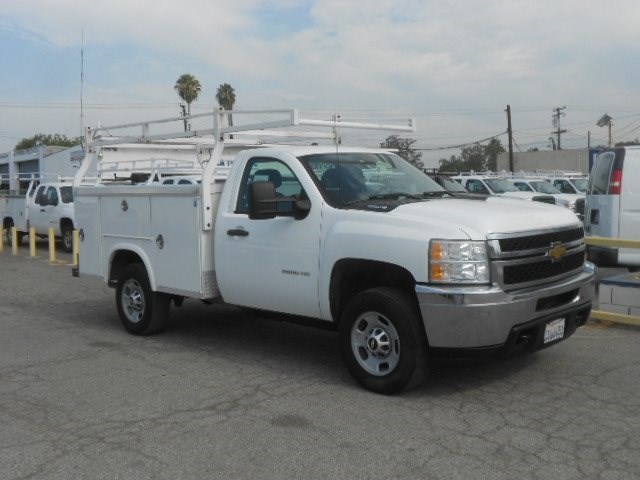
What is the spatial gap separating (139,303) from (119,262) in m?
0.64

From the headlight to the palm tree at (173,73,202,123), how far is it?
49.9m

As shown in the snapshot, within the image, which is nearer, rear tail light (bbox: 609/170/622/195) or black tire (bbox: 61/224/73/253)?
rear tail light (bbox: 609/170/622/195)

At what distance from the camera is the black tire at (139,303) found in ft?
25.6

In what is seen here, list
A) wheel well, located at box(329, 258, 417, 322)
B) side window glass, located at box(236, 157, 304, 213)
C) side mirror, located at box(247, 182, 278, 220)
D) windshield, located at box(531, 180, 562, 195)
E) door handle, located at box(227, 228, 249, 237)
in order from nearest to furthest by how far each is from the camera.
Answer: wheel well, located at box(329, 258, 417, 322)
side mirror, located at box(247, 182, 278, 220)
side window glass, located at box(236, 157, 304, 213)
door handle, located at box(227, 228, 249, 237)
windshield, located at box(531, 180, 562, 195)

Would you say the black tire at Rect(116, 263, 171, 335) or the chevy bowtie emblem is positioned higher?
the chevy bowtie emblem

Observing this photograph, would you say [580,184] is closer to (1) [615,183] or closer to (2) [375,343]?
(1) [615,183]

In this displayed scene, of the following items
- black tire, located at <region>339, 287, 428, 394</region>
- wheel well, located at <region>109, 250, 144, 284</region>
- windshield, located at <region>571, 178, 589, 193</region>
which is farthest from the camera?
windshield, located at <region>571, 178, 589, 193</region>

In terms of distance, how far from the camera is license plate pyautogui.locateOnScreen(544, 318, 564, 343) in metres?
5.50

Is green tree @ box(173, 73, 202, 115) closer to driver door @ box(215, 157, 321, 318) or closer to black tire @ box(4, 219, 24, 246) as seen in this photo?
black tire @ box(4, 219, 24, 246)

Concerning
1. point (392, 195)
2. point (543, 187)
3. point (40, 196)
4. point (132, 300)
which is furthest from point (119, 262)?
point (543, 187)

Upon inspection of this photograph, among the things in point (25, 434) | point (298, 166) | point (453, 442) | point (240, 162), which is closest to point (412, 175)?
point (298, 166)

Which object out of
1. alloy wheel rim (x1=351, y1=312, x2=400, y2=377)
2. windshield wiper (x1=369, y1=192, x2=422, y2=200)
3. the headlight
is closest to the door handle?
windshield wiper (x1=369, y1=192, x2=422, y2=200)

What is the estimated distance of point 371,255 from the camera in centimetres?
548

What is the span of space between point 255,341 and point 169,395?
201 centimetres
